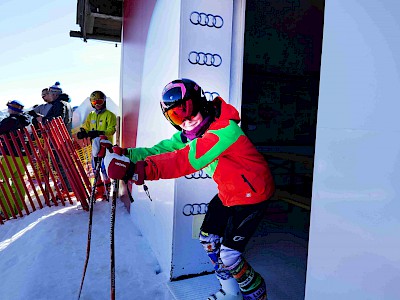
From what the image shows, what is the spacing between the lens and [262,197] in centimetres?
228

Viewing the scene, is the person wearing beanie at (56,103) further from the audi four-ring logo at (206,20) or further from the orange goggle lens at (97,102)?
the audi four-ring logo at (206,20)

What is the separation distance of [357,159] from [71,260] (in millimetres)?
3113

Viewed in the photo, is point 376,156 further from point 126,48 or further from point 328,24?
point 126,48

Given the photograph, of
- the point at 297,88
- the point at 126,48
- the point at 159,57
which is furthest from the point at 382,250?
the point at 126,48

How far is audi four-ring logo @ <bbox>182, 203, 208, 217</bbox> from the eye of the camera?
296 cm

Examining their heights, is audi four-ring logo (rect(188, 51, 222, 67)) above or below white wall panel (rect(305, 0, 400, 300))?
above

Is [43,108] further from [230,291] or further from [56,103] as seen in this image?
[230,291]

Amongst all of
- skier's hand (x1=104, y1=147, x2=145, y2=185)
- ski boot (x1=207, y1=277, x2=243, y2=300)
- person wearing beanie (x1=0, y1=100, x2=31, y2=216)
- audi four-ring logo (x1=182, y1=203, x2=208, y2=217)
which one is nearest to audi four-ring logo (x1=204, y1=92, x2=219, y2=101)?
audi four-ring logo (x1=182, y1=203, x2=208, y2=217)

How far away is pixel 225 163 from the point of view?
2.26 m

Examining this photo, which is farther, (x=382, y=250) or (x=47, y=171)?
(x=47, y=171)

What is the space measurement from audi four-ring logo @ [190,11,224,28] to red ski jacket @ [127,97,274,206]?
904mm

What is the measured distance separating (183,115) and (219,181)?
545 millimetres

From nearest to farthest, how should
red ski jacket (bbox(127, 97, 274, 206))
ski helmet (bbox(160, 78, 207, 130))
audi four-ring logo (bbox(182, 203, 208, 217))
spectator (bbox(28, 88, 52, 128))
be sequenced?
red ski jacket (bbox(127, 97, 274, 206))
ski helmet (bbox(160, 78, 207, 130))
audi four-ring logo (bbox(182, 203, 208, 217))
spectator (bbox(28, 88, 52, 128))

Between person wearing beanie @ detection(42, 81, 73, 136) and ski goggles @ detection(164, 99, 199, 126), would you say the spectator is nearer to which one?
person wearing beanie @ detection(42, 81, 73, 136)
